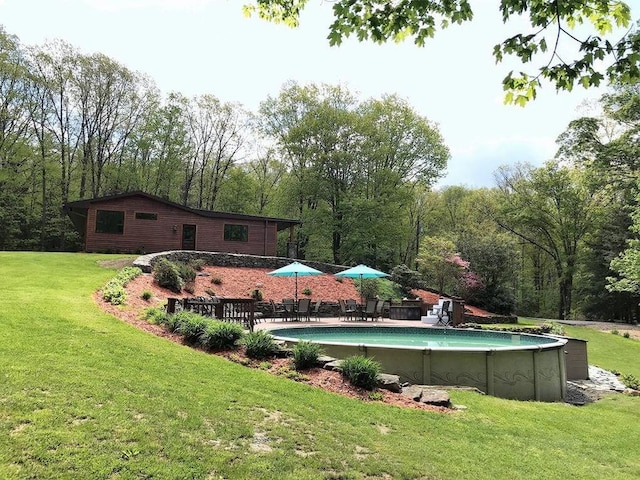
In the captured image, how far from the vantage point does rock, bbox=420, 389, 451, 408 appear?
6.20 meters

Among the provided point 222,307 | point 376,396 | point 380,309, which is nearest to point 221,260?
point 380,309

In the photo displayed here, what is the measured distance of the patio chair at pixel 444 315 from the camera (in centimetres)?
1813

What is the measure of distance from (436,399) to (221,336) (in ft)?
11.6

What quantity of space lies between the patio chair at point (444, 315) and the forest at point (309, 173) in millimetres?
7947

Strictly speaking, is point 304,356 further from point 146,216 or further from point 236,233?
point 236,233

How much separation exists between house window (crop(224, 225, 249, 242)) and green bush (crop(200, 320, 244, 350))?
799 inches

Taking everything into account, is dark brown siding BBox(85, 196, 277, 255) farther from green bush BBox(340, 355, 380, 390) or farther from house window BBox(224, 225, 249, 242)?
green bush BBox(340, 355, 380, 390)

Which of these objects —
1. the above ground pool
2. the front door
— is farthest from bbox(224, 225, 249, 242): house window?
the above ground pool

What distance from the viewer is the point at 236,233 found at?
91.3 ft

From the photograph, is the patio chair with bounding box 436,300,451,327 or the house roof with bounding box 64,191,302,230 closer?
the patio chair with bounding box 436,300,451,327

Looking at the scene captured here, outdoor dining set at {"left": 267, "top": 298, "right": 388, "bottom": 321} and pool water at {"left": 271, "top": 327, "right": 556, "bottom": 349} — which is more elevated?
outdoor dining set at {"left": 267, "top": 298, "right": 388, "bottom": 321}

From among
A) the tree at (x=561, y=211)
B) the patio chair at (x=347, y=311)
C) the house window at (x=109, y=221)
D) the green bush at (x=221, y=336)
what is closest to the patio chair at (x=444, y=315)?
the patio chair at (x=347, y=311)

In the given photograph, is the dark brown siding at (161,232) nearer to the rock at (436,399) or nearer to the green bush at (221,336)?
the green bush at (221,336)

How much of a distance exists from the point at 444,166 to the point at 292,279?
59.9 ft
